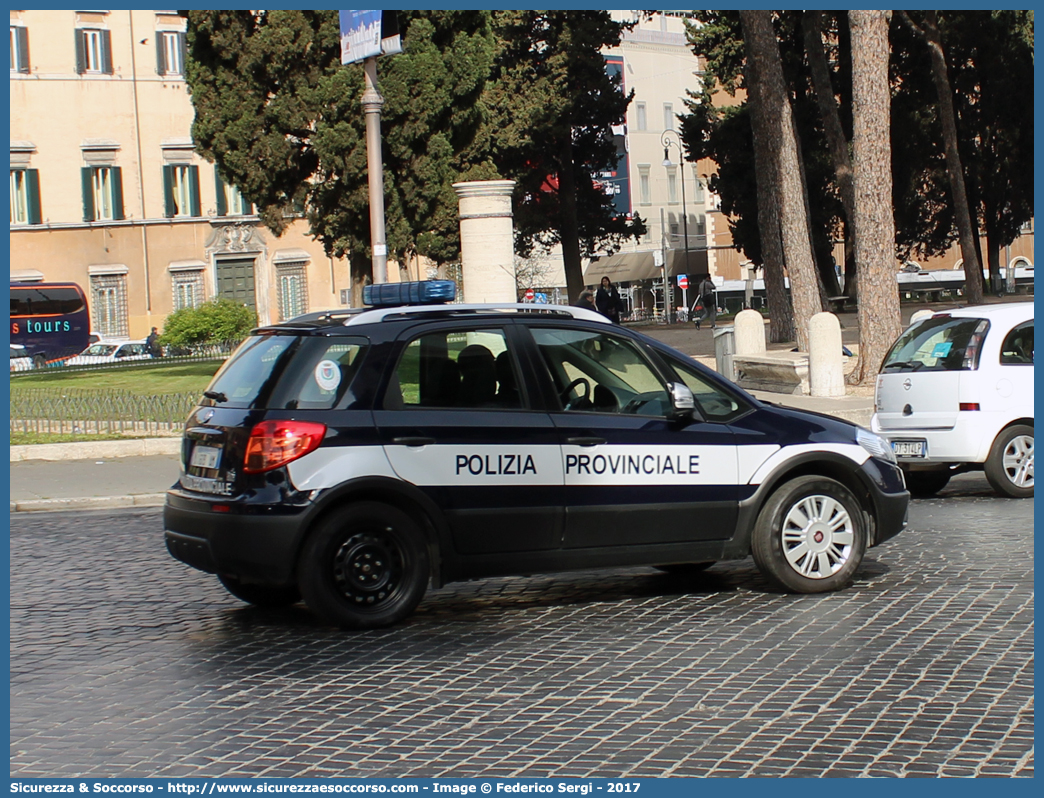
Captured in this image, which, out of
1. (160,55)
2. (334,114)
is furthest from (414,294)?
(160,55)

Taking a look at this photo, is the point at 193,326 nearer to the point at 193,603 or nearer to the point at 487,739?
the point at 193,603

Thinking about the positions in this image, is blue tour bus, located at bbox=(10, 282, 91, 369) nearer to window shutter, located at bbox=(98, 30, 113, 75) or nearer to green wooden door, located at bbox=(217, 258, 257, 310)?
green wooden door, located at bbox=(217, 258, 257, 310)

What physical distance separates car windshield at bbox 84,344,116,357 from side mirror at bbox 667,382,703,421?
4497 cm

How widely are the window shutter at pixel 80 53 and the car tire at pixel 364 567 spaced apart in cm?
5152

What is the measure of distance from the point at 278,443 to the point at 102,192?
169 feet

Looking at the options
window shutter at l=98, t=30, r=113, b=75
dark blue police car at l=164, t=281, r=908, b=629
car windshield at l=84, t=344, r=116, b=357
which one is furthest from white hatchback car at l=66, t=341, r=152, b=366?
dark blue police car at l=164, t=281, r=908, b=629

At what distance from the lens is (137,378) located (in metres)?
30.2

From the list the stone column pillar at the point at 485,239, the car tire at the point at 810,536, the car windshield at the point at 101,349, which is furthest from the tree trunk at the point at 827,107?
the car windshield at the point at 101,349

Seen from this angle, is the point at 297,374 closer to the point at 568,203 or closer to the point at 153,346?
the point at 153,346

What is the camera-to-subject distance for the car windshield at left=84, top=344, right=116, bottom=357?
50750 millimetres

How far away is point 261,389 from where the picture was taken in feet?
24.7

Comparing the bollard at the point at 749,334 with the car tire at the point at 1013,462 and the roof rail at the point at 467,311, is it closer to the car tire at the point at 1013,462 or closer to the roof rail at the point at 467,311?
the car tire at the point at 1013,462

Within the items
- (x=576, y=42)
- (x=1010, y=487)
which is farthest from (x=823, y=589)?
(x=576, y=42)

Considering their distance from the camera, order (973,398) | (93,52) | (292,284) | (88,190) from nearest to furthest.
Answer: (973,398), (93,52), (88,190), (292,284)
